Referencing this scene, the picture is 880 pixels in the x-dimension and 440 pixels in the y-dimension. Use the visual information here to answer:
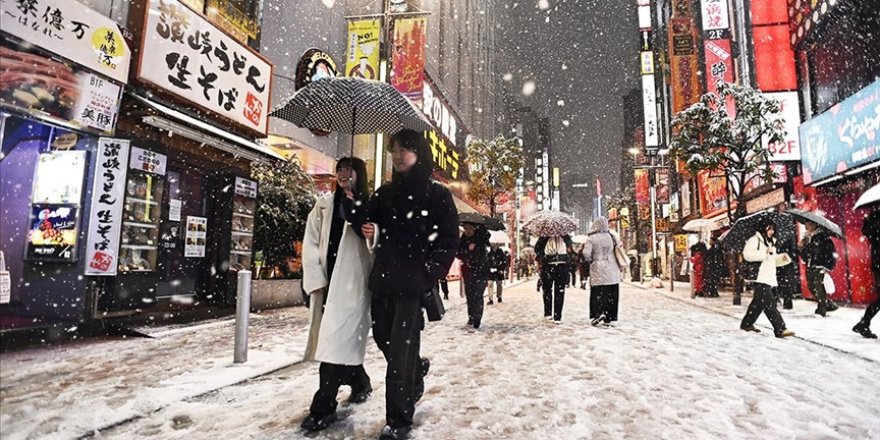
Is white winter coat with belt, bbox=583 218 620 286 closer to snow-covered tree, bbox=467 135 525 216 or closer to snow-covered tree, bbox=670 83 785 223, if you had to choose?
snow-covered tree, bbox=670 83 785 223

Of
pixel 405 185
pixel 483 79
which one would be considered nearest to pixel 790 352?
pixel 405 185

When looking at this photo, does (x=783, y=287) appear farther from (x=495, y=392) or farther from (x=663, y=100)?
(x=663, y=100)

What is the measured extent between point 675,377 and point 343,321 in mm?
3522

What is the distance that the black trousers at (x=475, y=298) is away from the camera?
8.85 meters

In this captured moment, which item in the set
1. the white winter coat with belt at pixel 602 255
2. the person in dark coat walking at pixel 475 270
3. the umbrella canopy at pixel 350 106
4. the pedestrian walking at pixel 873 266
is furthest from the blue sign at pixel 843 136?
the umbrella canopy at pixel 350 106

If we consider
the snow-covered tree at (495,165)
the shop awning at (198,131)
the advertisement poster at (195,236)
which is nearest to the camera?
the shop awning at (198,131)

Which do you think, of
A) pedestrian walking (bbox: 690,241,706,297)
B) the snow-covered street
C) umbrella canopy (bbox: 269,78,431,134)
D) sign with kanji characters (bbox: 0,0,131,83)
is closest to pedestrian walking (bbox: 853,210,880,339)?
the snow-covered street

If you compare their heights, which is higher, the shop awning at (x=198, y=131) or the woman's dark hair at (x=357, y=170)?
the shop awning at (x=198, y=131)

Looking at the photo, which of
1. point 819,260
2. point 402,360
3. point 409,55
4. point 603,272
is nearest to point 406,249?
point 402,360

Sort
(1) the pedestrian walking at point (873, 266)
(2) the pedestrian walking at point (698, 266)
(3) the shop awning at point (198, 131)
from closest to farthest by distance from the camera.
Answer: (1) the pedestrian walking at point (873, 266)
(3) the shop awning at point (198, 131)
(2) the pedestrian walking at point (698, 266)

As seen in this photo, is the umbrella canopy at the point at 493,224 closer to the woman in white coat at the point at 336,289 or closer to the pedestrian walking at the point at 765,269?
the pedestrian walking at the point at 765,269

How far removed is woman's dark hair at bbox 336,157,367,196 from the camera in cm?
356

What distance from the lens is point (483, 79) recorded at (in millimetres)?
49469

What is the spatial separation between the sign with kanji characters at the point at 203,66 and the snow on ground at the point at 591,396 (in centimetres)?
588
